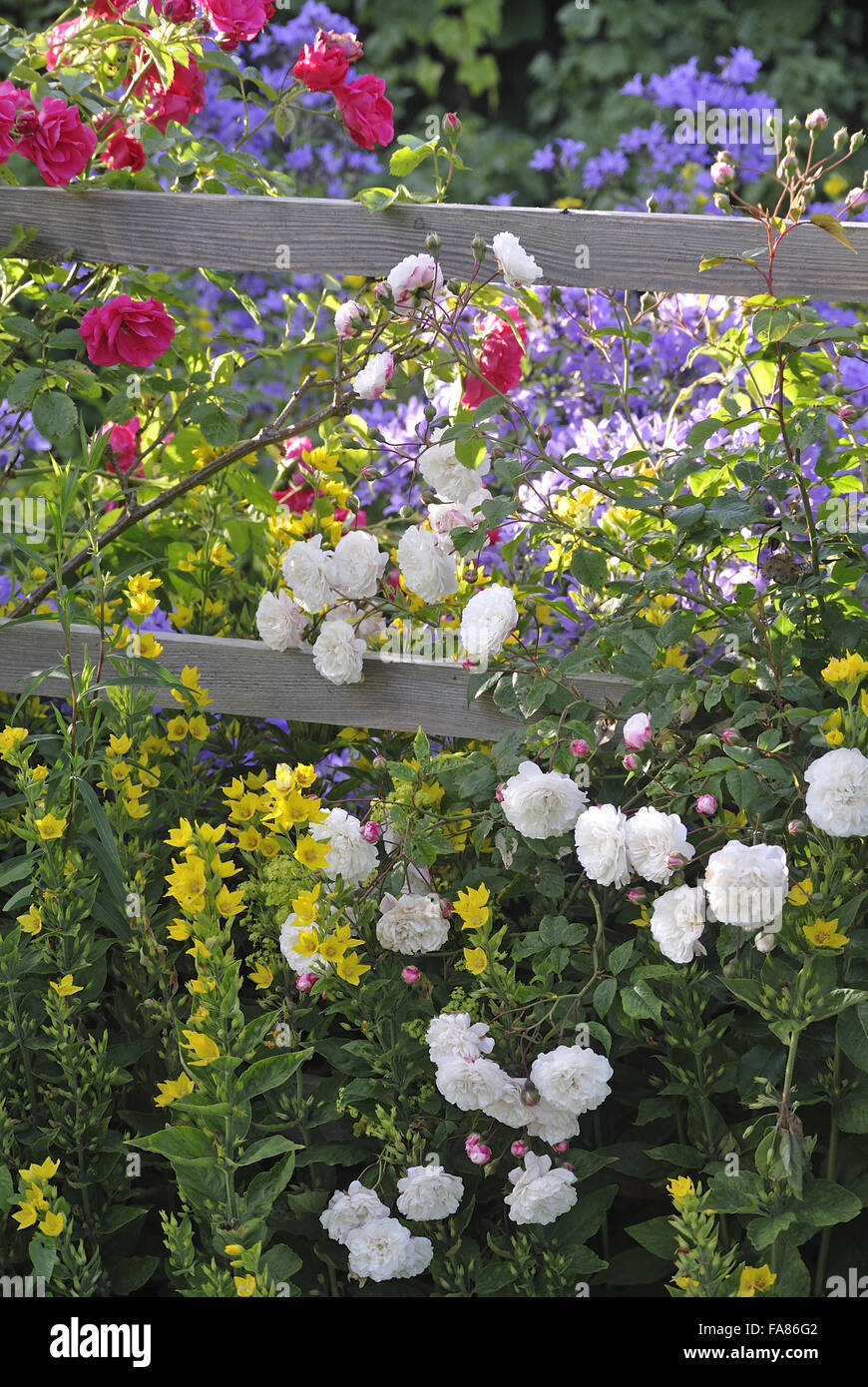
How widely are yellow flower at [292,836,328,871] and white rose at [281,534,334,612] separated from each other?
38 centimetres

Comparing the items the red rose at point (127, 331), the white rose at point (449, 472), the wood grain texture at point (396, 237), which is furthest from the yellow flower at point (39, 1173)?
the wood grain texture at point (396, 237)

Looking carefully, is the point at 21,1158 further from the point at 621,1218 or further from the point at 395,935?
the point at 621,1218

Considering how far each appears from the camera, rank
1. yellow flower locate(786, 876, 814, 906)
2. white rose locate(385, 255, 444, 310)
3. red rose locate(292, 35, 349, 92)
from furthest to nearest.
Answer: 1. red rose locate(292, 35, 349, 92)
2. white rose locate(385, 255, 444, 310)
3. yellow flower locate(786, 876, 814, 906)

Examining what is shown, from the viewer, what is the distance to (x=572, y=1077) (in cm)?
143

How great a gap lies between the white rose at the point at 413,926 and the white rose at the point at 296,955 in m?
0.10

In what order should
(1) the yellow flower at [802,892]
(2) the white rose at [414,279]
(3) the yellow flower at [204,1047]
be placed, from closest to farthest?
1. (3) the yellow flower at [204,1047]
2. (1) the yellow flower at [802,892]
3. (2) the white rose at [414,279]

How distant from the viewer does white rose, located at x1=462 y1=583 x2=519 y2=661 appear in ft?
5.23

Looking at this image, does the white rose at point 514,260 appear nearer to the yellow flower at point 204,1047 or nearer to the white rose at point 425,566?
the white rose at point 425,566

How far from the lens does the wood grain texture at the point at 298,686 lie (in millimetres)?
1788

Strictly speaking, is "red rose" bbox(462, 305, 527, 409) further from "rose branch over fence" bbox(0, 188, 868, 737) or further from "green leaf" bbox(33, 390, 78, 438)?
"green leaf" bbox(33, 390, 78, 438)

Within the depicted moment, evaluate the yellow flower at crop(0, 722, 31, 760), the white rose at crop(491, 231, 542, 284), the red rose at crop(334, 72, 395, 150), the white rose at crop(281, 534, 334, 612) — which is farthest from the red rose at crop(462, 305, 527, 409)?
the yellow flower at crop(0, 722, 31, 760)

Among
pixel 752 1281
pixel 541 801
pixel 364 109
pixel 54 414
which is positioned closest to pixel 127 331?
pixel 54 414

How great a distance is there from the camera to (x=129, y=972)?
1639 mm

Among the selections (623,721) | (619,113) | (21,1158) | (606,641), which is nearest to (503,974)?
(623,721)
